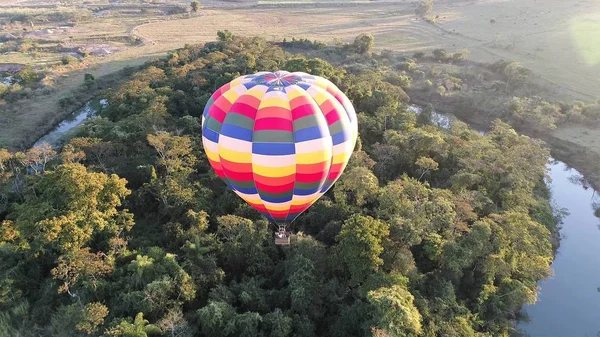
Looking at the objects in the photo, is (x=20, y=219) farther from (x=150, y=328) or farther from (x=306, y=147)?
(x=306, y=147)

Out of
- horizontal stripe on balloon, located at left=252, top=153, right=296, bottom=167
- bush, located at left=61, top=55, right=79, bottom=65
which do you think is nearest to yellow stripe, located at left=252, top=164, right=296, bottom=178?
horizontal stripe on balloon, located at left=252, top=153, right=296, bottom=167

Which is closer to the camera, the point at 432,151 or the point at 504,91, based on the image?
the point at 432,151

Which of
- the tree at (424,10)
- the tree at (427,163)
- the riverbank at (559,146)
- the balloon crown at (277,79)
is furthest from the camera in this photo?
the tree at (424,10)

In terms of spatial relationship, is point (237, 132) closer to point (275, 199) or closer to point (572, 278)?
point (275, 199)

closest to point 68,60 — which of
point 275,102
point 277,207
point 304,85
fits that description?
point 304,85

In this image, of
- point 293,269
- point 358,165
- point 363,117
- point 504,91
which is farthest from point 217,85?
point 504,91

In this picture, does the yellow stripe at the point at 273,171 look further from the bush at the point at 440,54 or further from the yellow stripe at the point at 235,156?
the bush at the point at 440,54

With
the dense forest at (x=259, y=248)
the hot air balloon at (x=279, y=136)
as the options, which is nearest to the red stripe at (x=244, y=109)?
the hot air balloon at (x=279, y=136)
